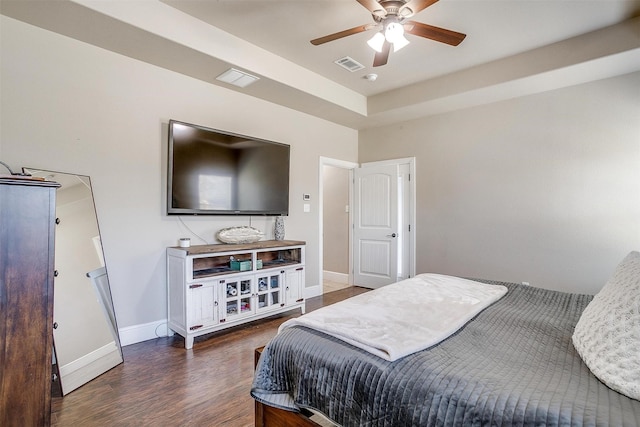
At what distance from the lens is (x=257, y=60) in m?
3.25

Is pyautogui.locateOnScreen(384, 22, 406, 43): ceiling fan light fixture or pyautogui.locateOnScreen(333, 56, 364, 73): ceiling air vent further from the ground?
pyautogui.locateOnScreen(333, 56, 364, 73): ceiling air vent

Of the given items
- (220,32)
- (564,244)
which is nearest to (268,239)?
(220,32)

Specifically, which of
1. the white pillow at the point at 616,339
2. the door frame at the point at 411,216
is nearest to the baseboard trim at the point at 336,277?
A: the door frame at the point at 411,216

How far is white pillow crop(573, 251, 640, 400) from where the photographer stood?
90cm

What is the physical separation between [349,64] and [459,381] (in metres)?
3.40

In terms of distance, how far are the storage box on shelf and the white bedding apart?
162cm

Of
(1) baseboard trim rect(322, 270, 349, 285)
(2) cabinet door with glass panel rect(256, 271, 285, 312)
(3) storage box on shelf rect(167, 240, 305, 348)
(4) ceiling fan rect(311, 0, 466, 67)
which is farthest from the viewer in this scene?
(1) baseboard trim rect(322, 270, 349, 285)

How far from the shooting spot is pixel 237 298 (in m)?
3.13

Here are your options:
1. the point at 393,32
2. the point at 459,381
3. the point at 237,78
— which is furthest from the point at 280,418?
the point at 237,78

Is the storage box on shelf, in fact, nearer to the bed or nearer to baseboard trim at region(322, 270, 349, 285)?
the bed

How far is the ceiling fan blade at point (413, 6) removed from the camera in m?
2.14

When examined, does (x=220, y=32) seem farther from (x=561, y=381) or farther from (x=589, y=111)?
(x=589, y=111)

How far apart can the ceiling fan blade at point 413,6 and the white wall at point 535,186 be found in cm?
231

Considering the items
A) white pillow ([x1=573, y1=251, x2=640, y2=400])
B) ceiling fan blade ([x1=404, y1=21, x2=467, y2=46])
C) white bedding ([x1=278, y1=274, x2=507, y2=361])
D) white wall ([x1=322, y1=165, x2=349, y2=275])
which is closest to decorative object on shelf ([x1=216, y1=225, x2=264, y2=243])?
white bedding ([x1=278, y1=274, x2=507, y2=361])
